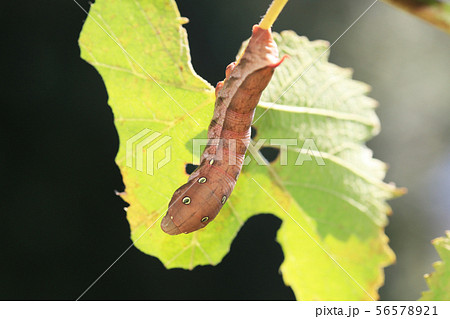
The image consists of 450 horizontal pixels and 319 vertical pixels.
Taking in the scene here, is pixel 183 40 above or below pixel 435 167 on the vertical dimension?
below

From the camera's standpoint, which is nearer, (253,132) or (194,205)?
(194,205)

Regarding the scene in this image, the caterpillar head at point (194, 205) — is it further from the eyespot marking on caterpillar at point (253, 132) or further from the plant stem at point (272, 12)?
the plant stem at point (272, 12)

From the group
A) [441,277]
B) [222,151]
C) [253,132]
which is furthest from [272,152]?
[441,277]

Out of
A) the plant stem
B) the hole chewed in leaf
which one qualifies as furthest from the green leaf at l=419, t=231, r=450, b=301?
the plant stem

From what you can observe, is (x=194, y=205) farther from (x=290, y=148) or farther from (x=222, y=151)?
(x=290, y=148)

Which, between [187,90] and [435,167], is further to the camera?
[435,167]

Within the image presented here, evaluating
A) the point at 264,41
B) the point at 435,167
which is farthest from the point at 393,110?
the point at 264,41

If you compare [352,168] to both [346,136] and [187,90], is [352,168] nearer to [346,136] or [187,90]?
[346,136]
